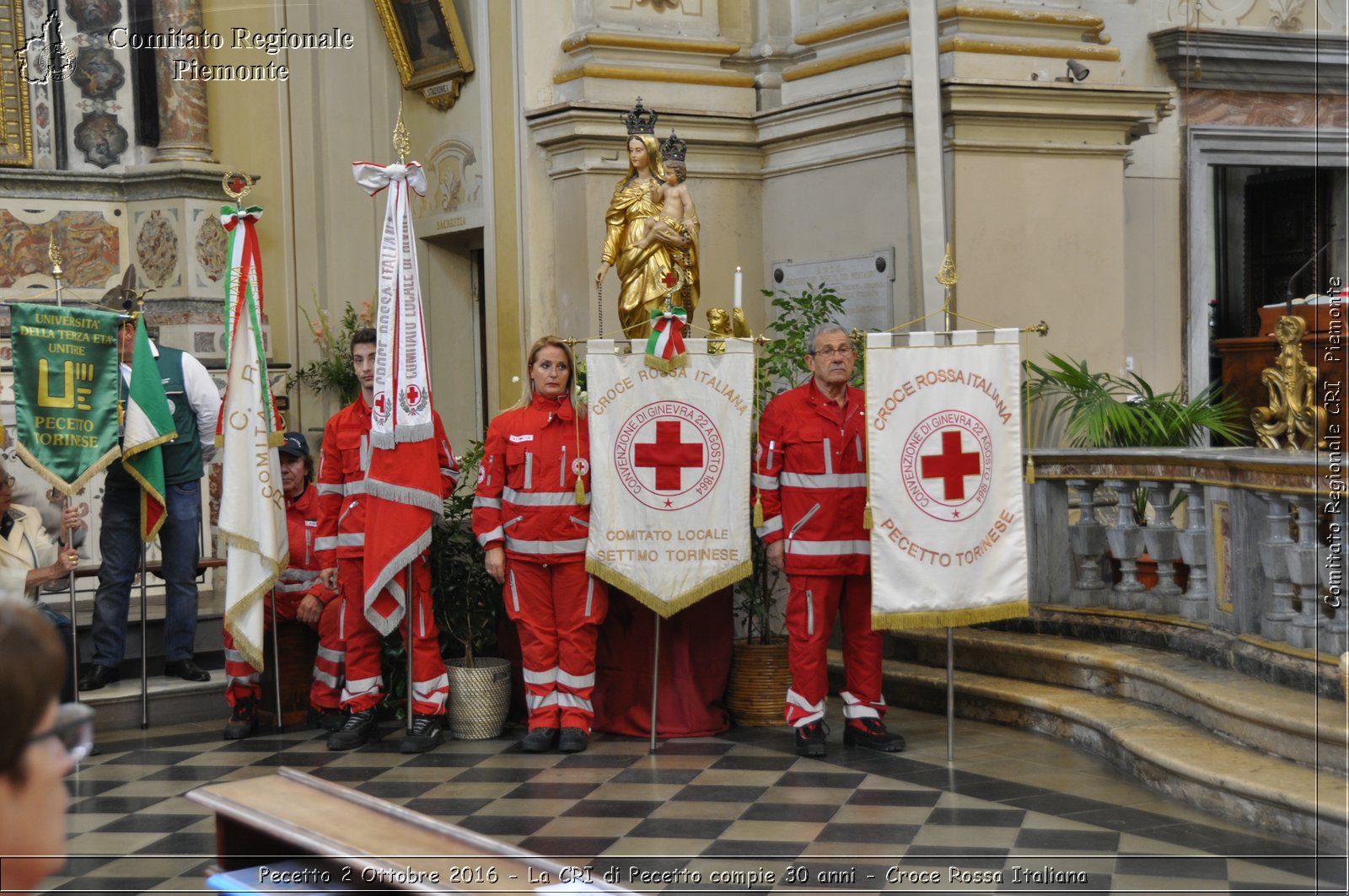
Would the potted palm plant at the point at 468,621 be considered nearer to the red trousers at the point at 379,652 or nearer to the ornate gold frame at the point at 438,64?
the red trousers at the point at 379,652

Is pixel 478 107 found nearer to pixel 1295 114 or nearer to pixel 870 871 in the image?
pixel 1295 114

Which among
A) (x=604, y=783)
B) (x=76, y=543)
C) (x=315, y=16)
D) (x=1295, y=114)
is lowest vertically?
(x=604, y=783)

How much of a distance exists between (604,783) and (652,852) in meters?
1.00

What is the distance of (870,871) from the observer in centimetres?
479

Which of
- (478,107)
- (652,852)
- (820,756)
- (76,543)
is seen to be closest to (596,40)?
(478,107)

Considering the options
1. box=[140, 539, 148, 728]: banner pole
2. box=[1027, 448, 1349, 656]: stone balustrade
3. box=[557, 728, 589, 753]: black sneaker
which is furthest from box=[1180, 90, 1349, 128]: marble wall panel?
box=[140, 539, 148, 728]: banner pole

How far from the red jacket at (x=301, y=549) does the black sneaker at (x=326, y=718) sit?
56 cm

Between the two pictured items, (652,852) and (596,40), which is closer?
(652,852)

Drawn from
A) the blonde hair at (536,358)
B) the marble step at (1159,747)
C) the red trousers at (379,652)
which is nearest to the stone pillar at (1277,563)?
the marble step at (1159,747)

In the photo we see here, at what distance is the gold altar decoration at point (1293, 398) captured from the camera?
5973 mm

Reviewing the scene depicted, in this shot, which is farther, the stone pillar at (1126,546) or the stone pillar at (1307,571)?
the stone pillar at (1126,546)

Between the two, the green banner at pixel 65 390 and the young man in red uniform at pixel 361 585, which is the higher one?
the green banner at pixel 65 390

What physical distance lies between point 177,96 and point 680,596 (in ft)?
19.1

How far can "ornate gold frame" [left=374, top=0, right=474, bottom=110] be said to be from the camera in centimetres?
1027
